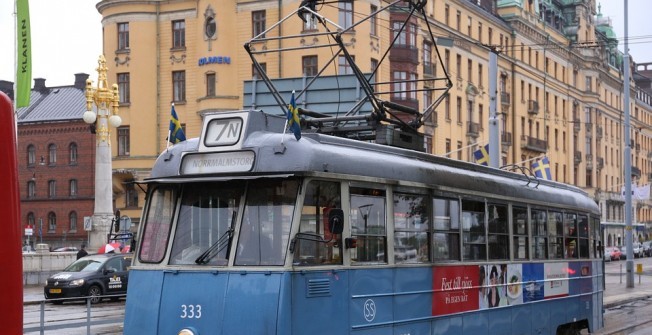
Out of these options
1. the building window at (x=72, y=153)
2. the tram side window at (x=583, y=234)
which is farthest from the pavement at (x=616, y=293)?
the building window at (x=72, y=153)

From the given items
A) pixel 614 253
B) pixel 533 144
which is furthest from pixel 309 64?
pixel 614 253

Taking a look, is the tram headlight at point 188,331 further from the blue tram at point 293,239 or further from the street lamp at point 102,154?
the street lamp at point 102,154

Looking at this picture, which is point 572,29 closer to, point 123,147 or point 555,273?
point 123,147

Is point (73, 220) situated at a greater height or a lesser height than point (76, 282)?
greater

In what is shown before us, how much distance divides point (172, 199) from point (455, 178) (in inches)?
148

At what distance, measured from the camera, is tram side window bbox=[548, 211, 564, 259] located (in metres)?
14.8

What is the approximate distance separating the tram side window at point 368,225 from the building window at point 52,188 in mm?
71295

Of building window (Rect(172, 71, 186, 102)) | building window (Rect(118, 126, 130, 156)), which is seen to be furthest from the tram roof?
building window (Rect(118, 126, 130, 156))

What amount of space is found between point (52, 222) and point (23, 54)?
70.1 metres

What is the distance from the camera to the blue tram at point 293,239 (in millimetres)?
8969

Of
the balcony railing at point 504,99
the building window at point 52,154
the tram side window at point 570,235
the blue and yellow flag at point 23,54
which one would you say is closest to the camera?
the blue and yellow flag at point 23,54

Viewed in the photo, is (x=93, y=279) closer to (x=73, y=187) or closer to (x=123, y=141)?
(x=123, y=141)

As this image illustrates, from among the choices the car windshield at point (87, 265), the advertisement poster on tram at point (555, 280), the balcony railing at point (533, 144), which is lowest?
the car windshield at point (87, 265)

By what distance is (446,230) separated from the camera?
1161 centimetres
